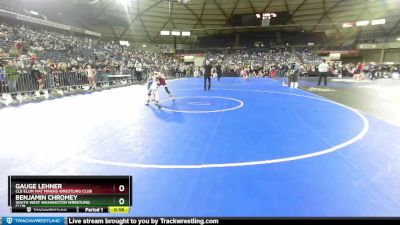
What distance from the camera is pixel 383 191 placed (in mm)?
3689

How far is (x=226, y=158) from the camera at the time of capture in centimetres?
500

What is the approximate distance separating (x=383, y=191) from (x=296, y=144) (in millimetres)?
2182

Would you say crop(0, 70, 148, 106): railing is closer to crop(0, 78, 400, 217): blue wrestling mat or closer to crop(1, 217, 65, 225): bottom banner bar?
crop(0, 78, 400, 217): blue wrestling mat

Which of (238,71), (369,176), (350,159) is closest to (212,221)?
(369,176)

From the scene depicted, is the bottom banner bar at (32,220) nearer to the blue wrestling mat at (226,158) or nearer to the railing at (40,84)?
the blue wrestling mat at (226,158)
